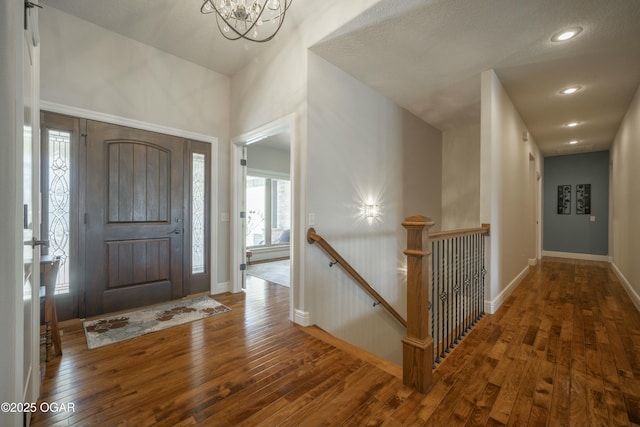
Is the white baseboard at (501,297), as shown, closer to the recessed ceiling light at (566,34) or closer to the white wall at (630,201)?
the white wall at (630,201)

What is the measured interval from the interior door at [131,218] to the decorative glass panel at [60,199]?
→ 0.53 ft

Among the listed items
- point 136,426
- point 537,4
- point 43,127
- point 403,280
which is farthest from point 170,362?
point 537,4

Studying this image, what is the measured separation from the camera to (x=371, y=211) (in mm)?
3732

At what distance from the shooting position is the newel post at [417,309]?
177 cm

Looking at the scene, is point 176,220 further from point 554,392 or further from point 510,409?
point 554,392

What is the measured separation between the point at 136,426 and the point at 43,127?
2.88 metres

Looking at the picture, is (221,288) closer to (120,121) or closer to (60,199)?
(60,199)

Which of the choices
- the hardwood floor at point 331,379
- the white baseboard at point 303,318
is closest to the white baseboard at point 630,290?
the hardwood floor at point 331,379

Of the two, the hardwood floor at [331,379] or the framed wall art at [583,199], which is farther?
the framed wall art at [583,199]

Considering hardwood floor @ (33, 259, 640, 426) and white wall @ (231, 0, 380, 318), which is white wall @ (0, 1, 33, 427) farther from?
white wall @ (231, 0, 380, 318)

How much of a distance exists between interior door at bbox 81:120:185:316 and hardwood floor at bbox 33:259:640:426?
570 millimetres

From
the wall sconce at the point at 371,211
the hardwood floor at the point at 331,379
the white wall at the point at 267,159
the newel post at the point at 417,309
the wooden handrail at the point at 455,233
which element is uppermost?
the white wall at the point at 267,159

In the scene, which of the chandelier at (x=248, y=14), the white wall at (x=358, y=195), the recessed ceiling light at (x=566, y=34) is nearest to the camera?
the chandelier at (x=248, y=14)

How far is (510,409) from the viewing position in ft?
5.17
